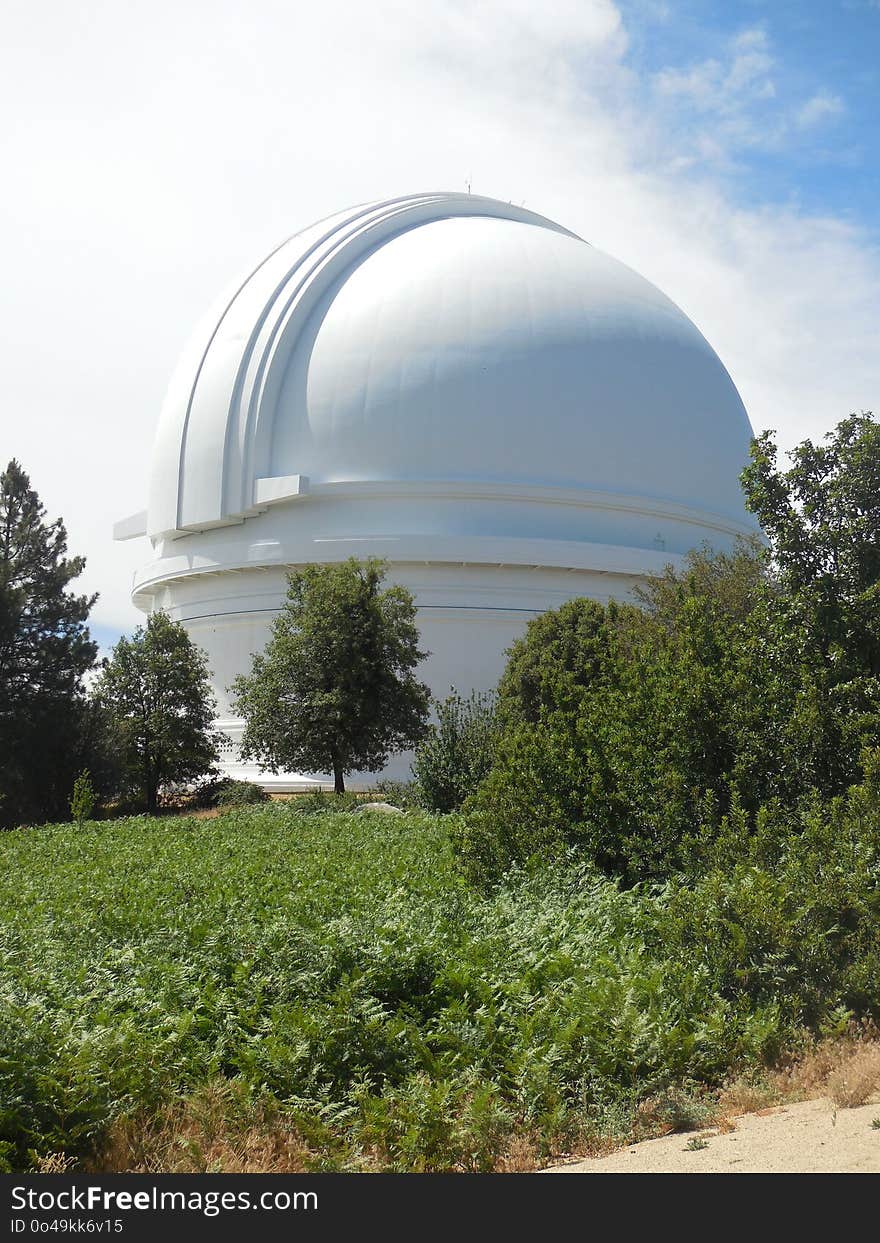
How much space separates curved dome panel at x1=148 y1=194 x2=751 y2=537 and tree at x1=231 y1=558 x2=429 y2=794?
8.35 meters

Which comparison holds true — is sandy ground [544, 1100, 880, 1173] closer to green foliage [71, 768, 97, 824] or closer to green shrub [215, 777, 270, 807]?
green foliage [71, 768, 97, 824]

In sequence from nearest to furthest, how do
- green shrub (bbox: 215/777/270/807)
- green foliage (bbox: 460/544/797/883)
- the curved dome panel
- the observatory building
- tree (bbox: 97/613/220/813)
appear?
green foliage (bbox: 460/544/797/883)
green shrub (bbox: 215/777/270/807)
tree (bbox: 97/613/220/813)
the observatory building
the curved dome panel

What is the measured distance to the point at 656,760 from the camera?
977cm

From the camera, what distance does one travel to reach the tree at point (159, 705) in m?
28.7

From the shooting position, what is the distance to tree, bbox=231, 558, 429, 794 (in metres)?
24.7

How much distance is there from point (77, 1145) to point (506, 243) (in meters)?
35.7

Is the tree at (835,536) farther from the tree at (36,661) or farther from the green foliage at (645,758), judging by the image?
the tree at (36,661)

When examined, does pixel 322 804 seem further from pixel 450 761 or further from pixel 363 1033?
pixel 363 1033

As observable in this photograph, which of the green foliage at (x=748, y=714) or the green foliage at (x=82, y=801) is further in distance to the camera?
the green foliage at (x=82, y=801)

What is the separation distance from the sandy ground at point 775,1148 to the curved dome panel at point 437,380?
2827 centimetres

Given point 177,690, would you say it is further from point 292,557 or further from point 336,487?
point 336,487

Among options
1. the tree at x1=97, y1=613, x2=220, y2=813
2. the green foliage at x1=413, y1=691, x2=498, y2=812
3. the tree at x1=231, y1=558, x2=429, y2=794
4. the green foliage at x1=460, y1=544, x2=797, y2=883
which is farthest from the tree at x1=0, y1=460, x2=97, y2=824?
the green foliage at x1=460, y1=544, x2=797, y2=883

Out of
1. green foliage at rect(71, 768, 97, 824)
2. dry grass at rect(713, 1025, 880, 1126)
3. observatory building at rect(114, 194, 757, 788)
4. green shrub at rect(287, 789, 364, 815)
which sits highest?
observatory building at rect(114, 194, 757, 788)

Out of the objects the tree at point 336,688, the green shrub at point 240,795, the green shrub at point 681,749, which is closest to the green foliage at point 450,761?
the tree at point 336,688
